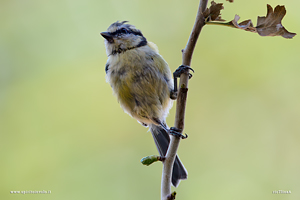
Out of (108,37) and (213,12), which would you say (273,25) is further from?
(108,37)

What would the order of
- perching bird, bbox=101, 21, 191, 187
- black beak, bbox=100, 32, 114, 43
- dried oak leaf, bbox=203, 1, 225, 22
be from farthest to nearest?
black beak, bbox=100, 32, 114, 43 < perching bird, bbox=101, 21, 191, 187 < dried oak leaf, bbox=203, 1, 225, 22

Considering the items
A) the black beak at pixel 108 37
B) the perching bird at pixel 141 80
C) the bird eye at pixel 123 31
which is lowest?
the perching bird at pixel 141 80

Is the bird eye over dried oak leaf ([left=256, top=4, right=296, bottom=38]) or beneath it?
over

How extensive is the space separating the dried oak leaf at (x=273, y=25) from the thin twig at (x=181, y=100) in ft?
0.78

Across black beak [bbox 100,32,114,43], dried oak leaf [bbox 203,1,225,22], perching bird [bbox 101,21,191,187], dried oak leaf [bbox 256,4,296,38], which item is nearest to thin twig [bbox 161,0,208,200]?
dried oak leaf [bbox 203,1,225,22]

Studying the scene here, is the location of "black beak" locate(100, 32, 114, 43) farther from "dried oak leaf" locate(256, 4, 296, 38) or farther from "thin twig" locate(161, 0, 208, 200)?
"dried oak leaf" locate(256, 4, 296, 38)

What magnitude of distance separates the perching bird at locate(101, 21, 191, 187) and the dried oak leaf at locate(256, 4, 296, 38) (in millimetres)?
1173

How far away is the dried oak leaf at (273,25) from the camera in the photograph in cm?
127

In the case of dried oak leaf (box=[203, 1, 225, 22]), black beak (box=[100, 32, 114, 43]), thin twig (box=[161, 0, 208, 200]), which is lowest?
thin twig (box=[161, 0, 208, 200])

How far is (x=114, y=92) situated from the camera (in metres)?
2.68

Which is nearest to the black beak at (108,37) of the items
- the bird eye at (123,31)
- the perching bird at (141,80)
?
the perching bird at (141,80)

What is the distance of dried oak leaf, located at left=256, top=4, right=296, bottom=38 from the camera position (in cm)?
127

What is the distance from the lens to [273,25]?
4.25 ft

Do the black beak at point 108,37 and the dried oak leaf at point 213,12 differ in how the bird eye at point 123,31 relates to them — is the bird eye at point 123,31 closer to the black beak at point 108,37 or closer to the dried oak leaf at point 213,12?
the black beak at point 108,37
